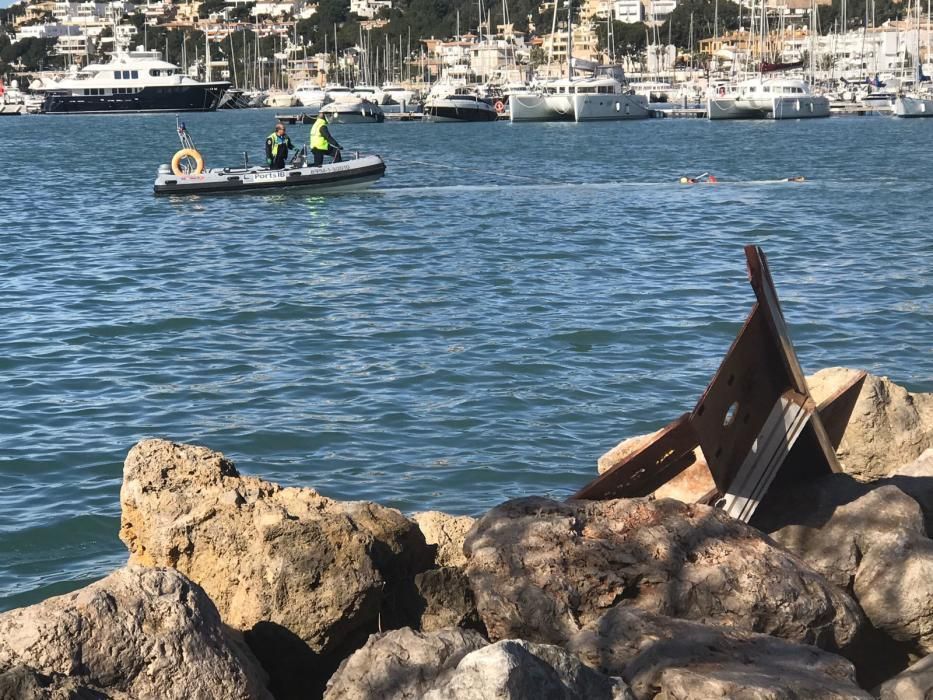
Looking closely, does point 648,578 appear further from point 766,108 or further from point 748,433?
point 766,108

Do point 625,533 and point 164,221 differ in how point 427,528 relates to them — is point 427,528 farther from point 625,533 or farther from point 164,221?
point 164,221

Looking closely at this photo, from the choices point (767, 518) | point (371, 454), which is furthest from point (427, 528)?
point (371, 454)

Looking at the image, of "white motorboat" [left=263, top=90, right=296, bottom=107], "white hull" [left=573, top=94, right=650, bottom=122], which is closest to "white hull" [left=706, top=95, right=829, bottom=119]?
"white hull" [left=573, top=94, right=650, bottom=122]

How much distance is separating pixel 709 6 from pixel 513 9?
36.1 meters

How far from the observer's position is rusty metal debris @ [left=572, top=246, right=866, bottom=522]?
606cm

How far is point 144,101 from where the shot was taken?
97.3m

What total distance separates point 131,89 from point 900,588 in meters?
97.0

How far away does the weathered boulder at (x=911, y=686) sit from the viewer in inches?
177

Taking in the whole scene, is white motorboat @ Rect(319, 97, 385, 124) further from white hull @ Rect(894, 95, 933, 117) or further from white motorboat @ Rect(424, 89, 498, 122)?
white hull @ Rect(894, 95, 933, 117)

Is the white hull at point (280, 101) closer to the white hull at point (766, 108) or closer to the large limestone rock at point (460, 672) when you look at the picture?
the white hull at point (766, 108)

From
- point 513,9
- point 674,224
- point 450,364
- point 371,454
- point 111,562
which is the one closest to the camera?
point 111,562

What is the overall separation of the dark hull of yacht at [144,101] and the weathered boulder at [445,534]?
95086 mm

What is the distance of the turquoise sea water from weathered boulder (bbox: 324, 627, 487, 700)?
3.11m

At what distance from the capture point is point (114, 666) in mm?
4324
